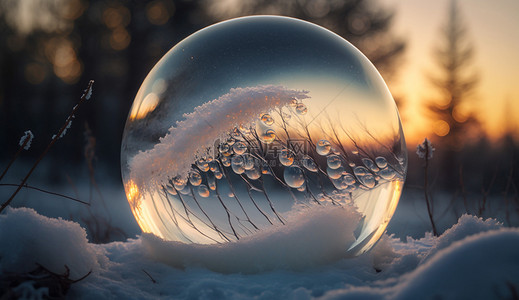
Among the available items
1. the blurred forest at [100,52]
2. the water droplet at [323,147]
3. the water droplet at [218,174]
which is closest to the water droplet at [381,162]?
the water droplet at [323,147]

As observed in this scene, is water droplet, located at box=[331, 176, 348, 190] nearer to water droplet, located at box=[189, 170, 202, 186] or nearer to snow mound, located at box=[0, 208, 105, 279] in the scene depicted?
water droplet, located at box=[189, 170, 202, 186]

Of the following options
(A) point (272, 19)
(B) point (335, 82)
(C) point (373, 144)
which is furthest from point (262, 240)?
(A) point (272, 19)

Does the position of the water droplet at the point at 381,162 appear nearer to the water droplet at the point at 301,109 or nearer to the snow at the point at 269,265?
the snow at the point at 269,265

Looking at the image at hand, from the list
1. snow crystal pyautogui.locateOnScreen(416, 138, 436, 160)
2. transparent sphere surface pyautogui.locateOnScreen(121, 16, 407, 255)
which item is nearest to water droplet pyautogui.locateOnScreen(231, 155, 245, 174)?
transparent sphere surface pyautogui.locateOnScreen(121, 16, 407, 255)

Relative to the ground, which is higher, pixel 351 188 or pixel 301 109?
pixel 301 109

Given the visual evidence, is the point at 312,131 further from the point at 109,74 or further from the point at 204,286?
the point at 109,74

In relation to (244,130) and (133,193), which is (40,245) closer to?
(133,193)

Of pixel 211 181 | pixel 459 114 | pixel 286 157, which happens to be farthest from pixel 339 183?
pixel 459 114
